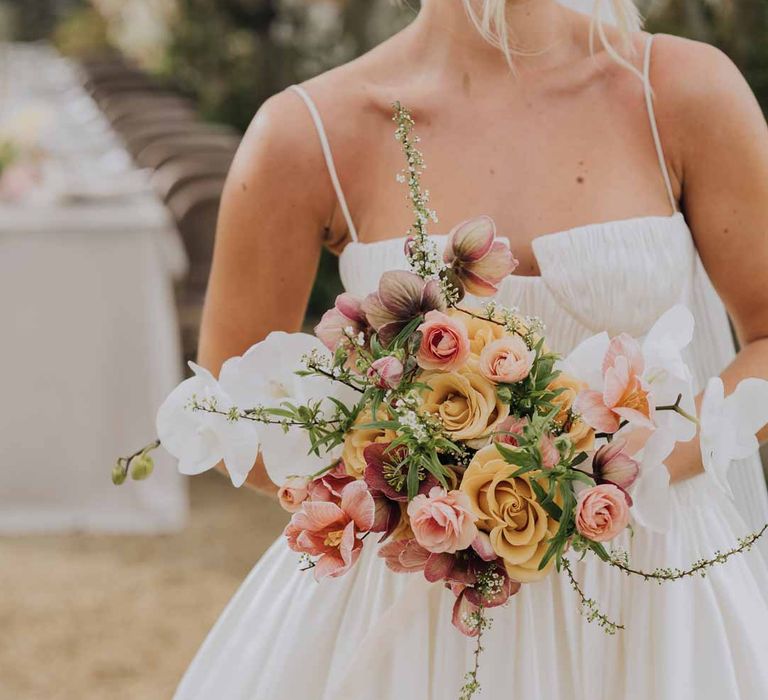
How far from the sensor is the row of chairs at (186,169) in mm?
5852

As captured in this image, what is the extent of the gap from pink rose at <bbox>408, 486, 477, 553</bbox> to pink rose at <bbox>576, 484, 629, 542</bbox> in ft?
0.29

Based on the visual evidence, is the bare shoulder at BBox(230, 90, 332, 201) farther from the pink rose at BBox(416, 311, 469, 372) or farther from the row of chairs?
the row of chairs

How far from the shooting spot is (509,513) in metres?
1.08

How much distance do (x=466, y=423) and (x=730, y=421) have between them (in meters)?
0.23

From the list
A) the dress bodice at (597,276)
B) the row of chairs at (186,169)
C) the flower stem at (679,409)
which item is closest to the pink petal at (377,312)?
the flower stem at (679,409)

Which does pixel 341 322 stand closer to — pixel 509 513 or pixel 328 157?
pixel 509 513

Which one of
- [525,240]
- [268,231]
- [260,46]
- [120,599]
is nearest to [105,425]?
[120,599]

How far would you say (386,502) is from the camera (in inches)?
43.8

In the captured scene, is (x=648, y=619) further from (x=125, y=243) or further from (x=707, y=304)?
(x=125, y=243)

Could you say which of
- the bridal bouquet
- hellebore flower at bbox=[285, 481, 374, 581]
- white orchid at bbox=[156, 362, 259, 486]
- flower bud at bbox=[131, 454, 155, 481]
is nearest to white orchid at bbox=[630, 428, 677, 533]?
the bridal bouquet

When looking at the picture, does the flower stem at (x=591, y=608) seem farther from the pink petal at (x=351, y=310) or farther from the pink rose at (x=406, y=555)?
the pink petal at (x=351, y=310)

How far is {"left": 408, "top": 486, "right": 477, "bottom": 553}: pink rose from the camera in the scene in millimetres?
1050

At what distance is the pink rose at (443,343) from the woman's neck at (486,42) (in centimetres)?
58

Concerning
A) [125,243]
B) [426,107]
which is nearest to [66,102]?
[125,243]
